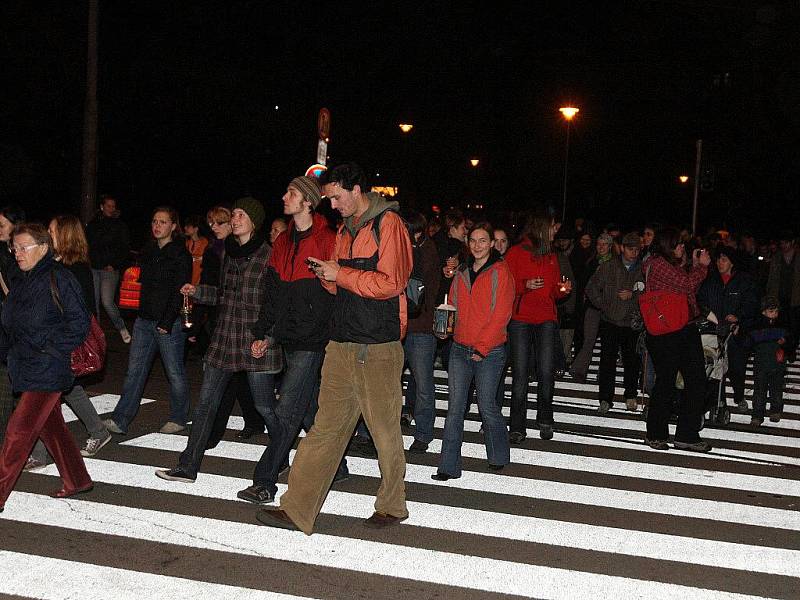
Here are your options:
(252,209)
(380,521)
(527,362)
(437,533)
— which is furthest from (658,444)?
(252,209)

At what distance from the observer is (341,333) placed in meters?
6.44

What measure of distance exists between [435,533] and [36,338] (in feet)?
9.03

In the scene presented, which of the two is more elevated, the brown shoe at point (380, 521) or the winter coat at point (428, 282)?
the winter coat at point (428, 282)

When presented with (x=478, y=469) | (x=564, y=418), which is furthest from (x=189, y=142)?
(x=478, y=469)

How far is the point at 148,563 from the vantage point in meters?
5.73

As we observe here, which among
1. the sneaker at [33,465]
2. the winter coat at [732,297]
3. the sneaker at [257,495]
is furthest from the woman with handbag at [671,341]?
the sneaker at [33,465]

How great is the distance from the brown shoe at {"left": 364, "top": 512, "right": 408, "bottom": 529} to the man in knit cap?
783 mm

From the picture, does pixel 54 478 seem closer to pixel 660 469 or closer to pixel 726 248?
pixel 660 469

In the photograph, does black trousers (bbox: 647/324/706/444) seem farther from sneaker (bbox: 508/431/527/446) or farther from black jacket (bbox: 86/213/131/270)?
black jacket (bbox: 86/213/131/270)

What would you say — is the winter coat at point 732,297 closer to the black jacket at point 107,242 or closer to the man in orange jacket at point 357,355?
the man in orange jacket at point 357,355

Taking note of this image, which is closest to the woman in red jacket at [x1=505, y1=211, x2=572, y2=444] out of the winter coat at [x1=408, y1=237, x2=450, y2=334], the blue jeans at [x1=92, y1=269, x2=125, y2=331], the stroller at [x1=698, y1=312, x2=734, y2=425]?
the winter coat at [x1=408, y1=237, x2=450, y2=334]

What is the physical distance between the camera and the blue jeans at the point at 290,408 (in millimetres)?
6879

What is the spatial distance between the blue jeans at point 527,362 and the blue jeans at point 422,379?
0.74 metres

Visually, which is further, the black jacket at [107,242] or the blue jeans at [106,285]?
the black jacket at [107,242]
